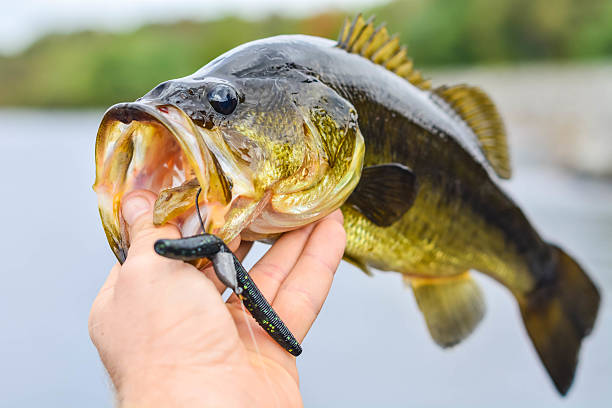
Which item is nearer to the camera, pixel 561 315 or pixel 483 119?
pixel 483 119

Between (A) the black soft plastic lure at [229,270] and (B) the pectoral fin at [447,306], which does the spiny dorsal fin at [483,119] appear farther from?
(A) the black soft plastic lure at [229,270]

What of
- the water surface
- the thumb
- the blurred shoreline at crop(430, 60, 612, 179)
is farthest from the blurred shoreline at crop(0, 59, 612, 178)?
the thumb

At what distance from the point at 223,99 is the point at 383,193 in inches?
19.8

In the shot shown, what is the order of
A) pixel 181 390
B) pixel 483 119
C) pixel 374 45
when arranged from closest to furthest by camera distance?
pixel 181 390
pixel 374 45
pixel 483 119

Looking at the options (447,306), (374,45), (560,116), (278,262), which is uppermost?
(374,45)

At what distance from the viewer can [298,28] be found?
133 ft

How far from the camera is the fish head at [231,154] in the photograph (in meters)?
0.95

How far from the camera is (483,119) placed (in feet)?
5.73

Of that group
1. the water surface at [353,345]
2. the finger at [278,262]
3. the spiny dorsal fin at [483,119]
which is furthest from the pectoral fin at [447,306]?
the finger at [278,262]

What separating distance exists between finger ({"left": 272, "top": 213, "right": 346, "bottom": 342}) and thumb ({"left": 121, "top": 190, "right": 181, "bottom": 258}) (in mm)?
295

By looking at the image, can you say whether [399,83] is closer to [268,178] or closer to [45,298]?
[268,178]

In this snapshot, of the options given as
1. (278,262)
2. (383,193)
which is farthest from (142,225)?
(383,193)

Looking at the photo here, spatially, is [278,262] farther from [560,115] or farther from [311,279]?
[560,115]

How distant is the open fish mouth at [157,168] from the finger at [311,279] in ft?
0.91
